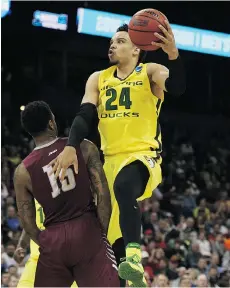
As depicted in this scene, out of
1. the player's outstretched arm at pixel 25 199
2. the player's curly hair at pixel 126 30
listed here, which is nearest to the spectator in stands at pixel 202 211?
the player's curly hair at pixel 126 30

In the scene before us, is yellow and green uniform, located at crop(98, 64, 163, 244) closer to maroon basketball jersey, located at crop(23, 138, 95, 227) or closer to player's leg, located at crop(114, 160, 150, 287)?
player's leg, located at crop(114, 160, 150, 287)

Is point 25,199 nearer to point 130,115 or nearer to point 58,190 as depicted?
point 58,190

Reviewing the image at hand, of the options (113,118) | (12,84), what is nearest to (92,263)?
(113,118)

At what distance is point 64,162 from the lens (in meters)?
4.60

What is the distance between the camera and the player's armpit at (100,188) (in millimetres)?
4852

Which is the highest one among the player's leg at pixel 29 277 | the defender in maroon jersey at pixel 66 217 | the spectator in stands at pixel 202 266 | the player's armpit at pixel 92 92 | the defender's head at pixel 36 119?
the player's armpit at pixel 92 92

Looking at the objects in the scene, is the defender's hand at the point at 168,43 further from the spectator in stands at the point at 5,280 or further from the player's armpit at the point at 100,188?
the spectator in stands at the point at 5,280

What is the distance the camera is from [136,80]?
5.21 m

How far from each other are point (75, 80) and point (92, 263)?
1724cm

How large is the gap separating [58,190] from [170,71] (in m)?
1.17

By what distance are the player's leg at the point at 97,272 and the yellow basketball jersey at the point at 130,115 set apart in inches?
33.4

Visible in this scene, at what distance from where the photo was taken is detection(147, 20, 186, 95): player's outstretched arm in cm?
471

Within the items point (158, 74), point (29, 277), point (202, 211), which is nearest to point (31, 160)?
point (29, 277)

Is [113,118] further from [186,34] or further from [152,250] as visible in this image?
[186,34]
